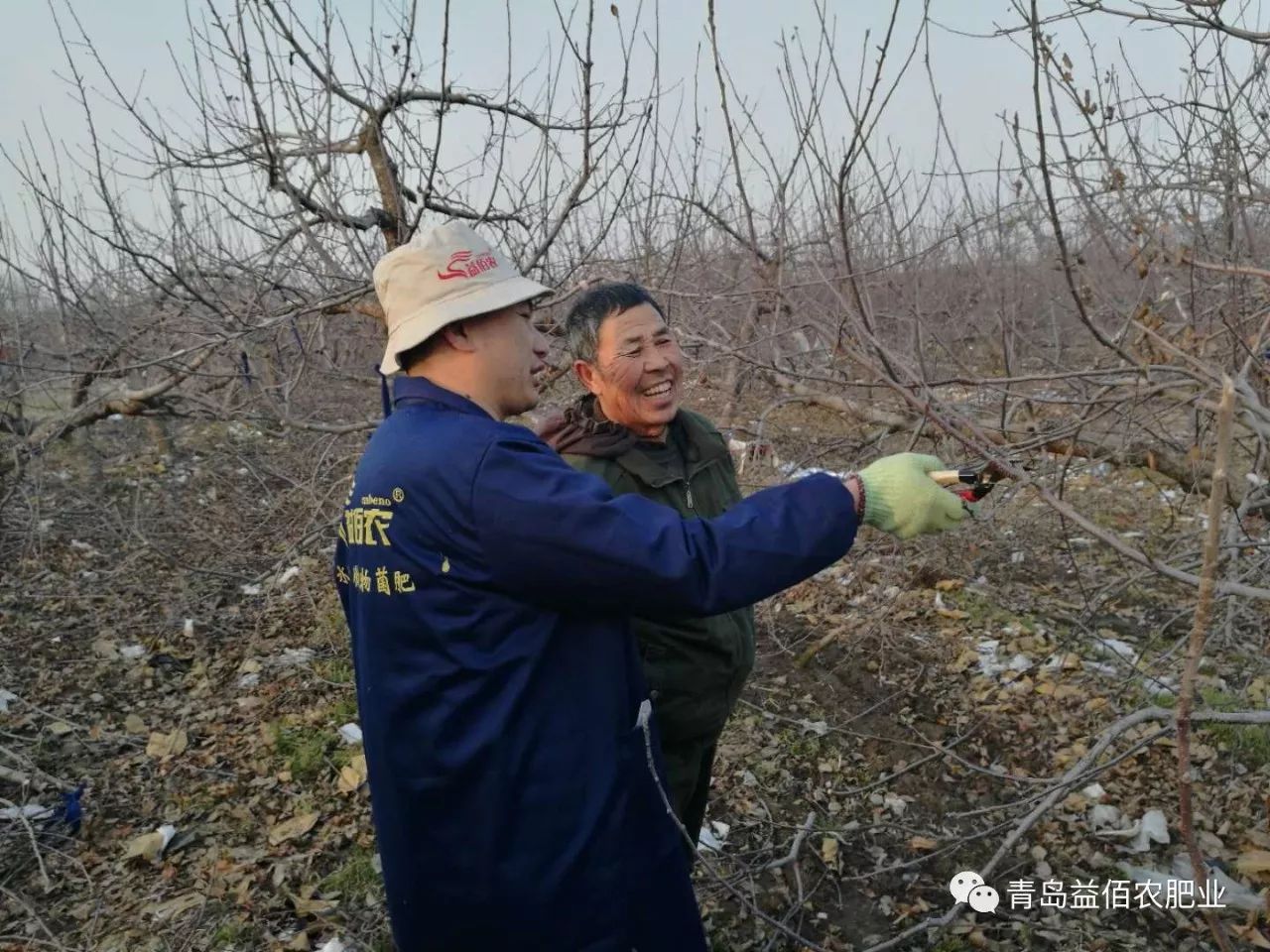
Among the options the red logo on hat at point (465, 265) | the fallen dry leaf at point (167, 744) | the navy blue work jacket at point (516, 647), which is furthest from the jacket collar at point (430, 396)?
the fallen dry leaf at point (167, 744)

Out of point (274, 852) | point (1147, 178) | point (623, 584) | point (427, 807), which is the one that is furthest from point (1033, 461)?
point (274, 852)

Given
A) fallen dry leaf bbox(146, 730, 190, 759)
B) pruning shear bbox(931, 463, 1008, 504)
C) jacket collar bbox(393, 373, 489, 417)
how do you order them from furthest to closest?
fallen dry leaf bbox(146, 730, 190, 759) < pruning shear bbox(931, 463, 1008, 504) < jacket collar bbox(393, 373, 489, 417)

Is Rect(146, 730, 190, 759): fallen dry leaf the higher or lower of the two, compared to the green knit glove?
lower

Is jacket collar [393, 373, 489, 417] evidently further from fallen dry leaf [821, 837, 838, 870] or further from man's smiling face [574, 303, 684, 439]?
fallen dry leaf [821, 837, 838, 870]

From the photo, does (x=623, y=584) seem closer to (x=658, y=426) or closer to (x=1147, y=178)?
(x=658, y=426)

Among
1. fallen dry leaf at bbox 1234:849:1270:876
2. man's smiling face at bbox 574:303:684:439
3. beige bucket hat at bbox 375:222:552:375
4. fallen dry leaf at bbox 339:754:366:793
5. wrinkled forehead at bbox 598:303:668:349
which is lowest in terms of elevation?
fallen dry leaf at bbox 1234:849:1270:876

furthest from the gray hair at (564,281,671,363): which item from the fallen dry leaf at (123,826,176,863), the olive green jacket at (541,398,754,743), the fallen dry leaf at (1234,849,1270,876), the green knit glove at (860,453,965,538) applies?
the fallen dry leaf at (123,826,176,863)

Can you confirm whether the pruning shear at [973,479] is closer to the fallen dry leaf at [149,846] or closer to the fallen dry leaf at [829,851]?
the fallen dry leaf at [829,851]

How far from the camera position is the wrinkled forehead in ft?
6.69

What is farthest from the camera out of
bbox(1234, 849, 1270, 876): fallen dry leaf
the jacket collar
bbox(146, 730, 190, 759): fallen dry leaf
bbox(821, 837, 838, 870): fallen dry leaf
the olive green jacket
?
bbox(146, 730, 190, 759): fallen dry leaf

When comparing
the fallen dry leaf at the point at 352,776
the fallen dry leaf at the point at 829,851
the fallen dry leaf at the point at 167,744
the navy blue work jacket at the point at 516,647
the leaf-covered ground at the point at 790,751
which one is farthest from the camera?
the fallen dry leaf at the point at 167,744

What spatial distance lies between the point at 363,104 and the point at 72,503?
19.9 ft

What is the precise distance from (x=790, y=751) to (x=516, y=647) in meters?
2.69

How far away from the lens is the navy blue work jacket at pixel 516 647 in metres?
1.34
